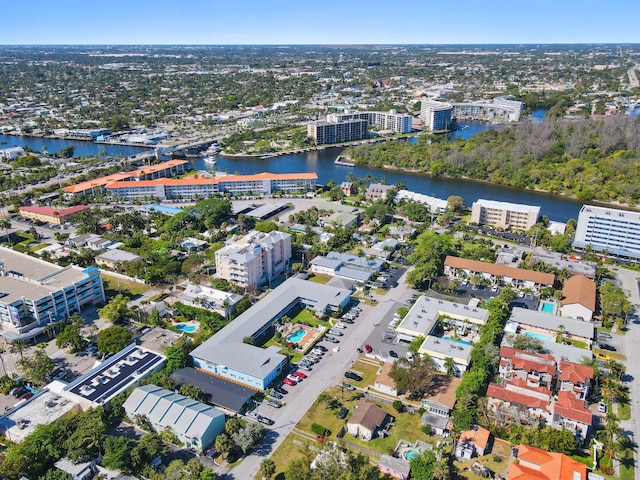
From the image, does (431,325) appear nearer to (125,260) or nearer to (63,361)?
(63,361)

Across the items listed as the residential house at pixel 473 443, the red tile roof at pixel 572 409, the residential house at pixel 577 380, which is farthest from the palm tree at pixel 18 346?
the residential house at pixel 577 380

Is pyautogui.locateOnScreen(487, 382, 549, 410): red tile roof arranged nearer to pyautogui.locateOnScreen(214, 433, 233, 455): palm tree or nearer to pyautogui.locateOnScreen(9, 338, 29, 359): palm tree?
pyautogui.locateOnScreen(214, 433, 233, 455): palm tree

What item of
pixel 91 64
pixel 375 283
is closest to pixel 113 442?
pixel 375 283

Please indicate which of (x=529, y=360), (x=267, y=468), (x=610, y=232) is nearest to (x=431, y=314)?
(x=529, y=360)

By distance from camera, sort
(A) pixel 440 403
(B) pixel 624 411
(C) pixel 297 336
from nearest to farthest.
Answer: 1. (A) pixel 440 403
2. (B) pixel 624 411
3. (C) pixel 297 336

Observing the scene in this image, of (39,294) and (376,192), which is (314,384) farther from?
(376,192)

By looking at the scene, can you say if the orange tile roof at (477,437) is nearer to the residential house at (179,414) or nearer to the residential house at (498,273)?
the residential house at (179,414)

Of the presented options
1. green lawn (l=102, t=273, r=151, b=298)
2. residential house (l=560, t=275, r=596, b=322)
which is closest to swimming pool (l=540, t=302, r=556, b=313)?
residential house (l=560, t=275, r=596, b=322)

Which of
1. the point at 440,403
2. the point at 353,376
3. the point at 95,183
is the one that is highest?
the point at 95,183
